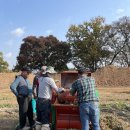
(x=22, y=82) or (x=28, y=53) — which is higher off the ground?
(x=28, y=53)

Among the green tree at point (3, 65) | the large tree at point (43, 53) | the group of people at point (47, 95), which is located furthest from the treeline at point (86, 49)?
the group of people at point (47, 95)

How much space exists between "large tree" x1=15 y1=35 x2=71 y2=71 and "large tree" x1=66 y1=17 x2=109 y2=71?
185cm

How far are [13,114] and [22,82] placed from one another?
3812 mm

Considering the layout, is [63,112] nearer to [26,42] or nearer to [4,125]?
[4,125]

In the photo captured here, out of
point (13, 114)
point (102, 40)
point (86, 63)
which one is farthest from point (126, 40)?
point (13, 114)

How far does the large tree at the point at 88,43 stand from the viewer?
67.3 metres

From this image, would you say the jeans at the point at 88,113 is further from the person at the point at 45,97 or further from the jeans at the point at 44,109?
the jeans at the point at 44,109

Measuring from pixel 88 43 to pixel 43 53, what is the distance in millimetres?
8446

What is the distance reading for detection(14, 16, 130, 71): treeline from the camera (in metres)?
68.2

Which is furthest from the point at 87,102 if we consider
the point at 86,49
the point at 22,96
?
the point at 86,49

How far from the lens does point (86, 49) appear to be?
2680 inches

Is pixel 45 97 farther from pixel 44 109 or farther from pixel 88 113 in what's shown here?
pixel 88 113

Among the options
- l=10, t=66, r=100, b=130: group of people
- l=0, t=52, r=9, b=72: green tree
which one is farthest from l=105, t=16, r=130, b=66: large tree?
l=10, t=66, r=100, b=130: group of people

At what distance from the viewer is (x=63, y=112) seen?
10.1m
